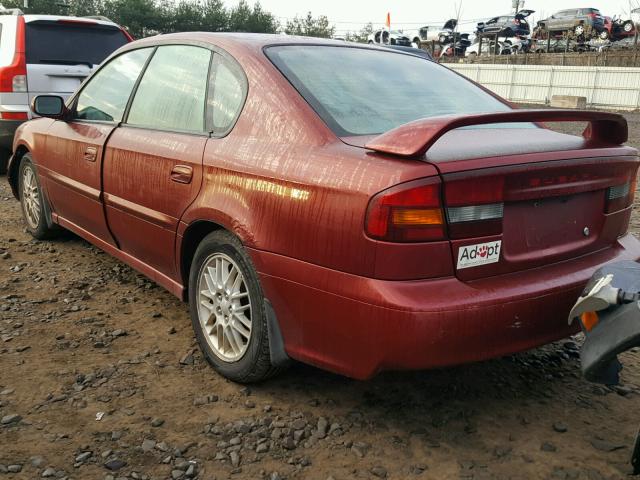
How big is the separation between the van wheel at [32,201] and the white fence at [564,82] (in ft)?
85.6

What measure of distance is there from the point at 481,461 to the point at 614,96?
28046mm

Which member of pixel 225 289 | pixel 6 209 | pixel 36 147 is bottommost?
pixel 6 209

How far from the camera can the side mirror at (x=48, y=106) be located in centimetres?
421

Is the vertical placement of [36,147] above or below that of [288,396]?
above

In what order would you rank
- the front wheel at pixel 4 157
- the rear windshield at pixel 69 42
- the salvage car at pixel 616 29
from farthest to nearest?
the salvage car at pixel 616 29 < the front wheel at pixel 4 157 < the rear windshield at pixel 69 42

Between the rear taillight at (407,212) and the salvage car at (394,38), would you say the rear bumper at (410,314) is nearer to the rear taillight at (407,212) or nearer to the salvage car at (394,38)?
the rear taillight at (407,212)

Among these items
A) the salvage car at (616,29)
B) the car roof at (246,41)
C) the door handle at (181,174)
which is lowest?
the door handle at (181,174)

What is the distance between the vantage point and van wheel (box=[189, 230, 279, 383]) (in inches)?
107

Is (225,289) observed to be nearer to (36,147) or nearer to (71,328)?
(71,328)

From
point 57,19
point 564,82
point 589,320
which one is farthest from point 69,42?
point 564,82

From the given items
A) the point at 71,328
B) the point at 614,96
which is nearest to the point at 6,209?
the point at 71,328

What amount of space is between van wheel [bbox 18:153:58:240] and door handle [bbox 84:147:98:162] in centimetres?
112

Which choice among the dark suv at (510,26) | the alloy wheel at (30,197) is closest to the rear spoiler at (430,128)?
the alloy wheel at (30,197)

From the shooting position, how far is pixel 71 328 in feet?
11.7
